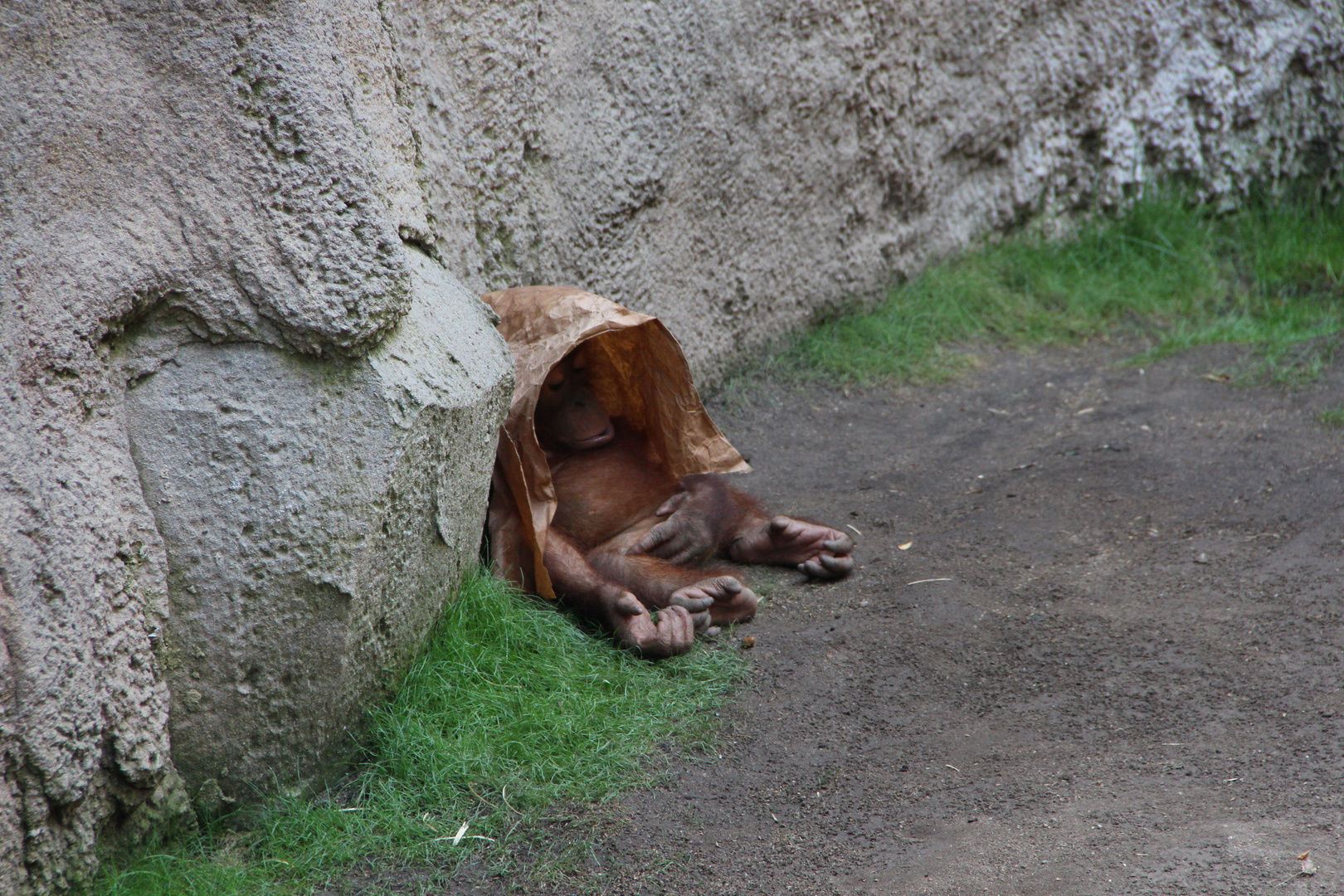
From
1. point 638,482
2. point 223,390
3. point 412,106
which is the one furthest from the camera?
point 638,482

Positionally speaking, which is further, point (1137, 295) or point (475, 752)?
point (1137, 295)

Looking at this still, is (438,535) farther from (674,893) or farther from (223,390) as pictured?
(674,893)

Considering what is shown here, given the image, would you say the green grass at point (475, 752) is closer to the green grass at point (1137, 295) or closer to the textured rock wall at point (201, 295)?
the textured rock wall at point (201, 295)

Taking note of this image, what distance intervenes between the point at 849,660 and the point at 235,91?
5.98 ft

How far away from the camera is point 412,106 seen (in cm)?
314

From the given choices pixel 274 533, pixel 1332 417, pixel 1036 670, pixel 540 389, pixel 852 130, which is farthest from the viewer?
pixel 852 130

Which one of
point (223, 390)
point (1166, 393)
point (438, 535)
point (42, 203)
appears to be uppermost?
point (42, 203)

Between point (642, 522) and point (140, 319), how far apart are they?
1.55 m

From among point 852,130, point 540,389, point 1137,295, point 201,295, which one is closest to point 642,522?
point 540,389

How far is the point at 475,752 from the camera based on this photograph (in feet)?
8.00

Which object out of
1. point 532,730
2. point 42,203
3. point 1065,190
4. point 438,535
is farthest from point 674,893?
point 1065,190

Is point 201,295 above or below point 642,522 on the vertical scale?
above

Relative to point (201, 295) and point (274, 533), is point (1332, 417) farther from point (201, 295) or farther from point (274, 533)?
point (201, 295)

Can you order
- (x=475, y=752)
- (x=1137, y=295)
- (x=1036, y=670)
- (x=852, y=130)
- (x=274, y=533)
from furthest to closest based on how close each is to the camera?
(x=1137, y=295), (x=852, y=130), (x=1036, y=670), (x=475, y=752), (x=274, y=533)
